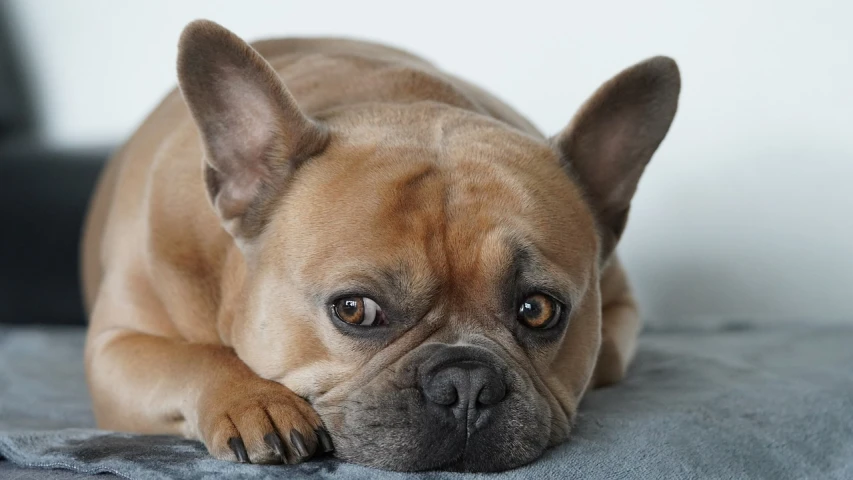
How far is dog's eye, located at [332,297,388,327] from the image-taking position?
1.84m

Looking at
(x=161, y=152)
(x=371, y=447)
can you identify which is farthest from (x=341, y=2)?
(x=371, y=447)

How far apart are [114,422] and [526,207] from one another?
3.62 ft

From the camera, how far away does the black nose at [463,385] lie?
5.58 feet

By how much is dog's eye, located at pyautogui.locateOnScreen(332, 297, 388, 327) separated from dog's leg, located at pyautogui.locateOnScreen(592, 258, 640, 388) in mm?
798

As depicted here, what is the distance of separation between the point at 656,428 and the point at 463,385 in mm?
507

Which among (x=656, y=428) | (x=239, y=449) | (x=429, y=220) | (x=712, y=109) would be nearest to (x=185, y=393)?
(x=239, y=449)

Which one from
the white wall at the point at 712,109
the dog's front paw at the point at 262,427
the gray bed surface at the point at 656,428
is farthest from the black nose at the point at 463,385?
the white wall at the point at 712,109

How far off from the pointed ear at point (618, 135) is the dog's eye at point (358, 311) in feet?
2.14

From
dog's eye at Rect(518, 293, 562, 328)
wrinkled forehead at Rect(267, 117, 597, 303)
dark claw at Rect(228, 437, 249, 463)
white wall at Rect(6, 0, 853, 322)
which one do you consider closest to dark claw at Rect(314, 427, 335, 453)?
dark claw at Rect(228, 437, 249, 463)

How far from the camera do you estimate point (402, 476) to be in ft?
5.52

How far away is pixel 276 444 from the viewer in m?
1.70

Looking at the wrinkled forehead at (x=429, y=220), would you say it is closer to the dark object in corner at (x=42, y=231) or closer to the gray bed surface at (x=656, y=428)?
the gray bed surface at (x=656, y=428)

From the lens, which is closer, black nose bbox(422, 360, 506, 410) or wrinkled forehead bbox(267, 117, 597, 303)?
black nose bbox(422, 360, 506, 410)

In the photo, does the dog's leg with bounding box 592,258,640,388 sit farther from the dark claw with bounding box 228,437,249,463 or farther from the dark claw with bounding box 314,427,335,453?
the dark claw with bounding box 228,437,249,463
